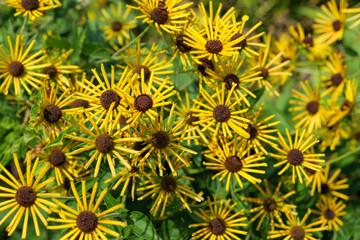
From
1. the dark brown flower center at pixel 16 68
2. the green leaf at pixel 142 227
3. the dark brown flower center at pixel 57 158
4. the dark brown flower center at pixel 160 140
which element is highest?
the dark brown flower center at pixel 16 68

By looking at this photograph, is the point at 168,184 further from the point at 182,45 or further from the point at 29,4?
the point at 29,4

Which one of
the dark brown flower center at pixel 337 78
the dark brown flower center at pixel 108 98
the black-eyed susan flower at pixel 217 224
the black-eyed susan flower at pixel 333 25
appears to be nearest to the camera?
the dark brown flower center at pixel 108 98

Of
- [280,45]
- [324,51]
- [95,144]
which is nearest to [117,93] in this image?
[95,144]

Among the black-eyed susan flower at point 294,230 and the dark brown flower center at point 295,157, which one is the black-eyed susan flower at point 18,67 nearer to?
the dark brown flower center at point 295,157

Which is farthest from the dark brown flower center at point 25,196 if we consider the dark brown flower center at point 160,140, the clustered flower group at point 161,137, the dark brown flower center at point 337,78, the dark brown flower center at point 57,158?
the dark brown flower center at point 337,78

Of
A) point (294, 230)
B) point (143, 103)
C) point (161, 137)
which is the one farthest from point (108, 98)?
point (294, 230)
